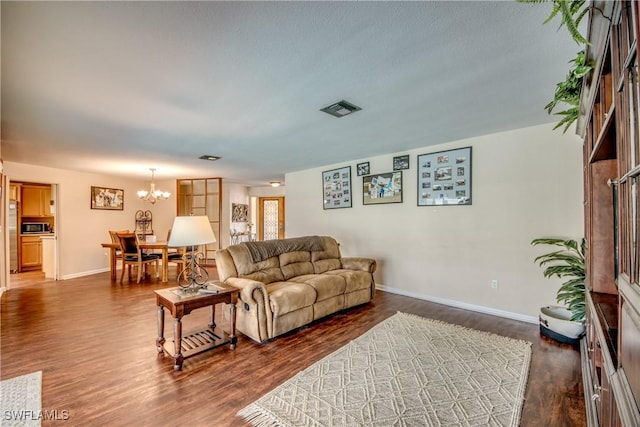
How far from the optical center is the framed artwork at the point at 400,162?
4426 mm

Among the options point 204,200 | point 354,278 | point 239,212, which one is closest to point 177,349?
point 354,278

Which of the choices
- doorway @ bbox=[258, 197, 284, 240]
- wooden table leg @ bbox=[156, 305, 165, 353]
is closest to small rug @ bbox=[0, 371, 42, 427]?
wooden table leg @ bbox=[156, 305, 165, 353]

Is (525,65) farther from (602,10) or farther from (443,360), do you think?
(443,360)

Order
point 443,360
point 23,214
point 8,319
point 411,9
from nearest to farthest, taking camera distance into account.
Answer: point 411,9 < point 443,360 < point 8,319 < point 23,214

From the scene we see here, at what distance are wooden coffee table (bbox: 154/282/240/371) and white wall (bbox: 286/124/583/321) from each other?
108 inches

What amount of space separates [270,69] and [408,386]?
2.50 m

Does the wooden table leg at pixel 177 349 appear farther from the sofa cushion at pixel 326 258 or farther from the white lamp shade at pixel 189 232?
the sofa cushion at pixel 326 258

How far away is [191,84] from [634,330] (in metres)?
2.64

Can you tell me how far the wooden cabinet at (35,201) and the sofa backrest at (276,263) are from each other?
7151mm

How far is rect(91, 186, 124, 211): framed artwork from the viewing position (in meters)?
6.48

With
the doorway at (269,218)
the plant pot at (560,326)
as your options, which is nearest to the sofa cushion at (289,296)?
the plant pot at (560,326)

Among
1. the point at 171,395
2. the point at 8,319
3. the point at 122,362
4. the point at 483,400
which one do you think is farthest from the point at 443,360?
the point at 8,319

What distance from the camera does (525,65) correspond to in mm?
1983

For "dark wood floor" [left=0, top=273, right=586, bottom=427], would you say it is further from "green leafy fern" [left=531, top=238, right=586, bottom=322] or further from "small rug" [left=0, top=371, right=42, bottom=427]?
"green leafy fern" [left=531, top=238, right=586, bottom=322]
